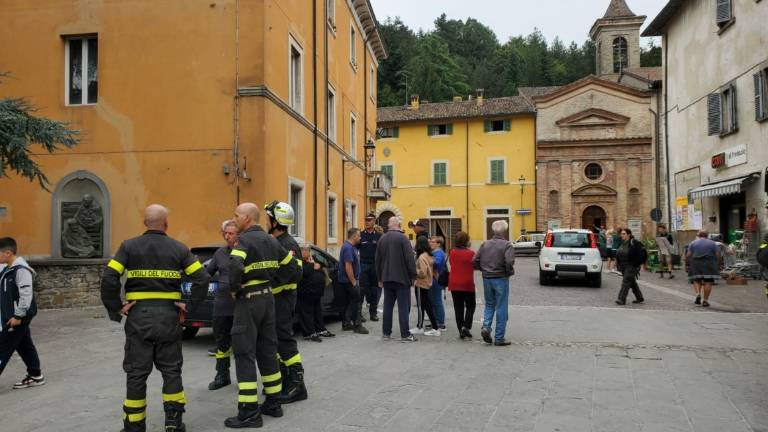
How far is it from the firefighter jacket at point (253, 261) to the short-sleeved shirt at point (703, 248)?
419 inches

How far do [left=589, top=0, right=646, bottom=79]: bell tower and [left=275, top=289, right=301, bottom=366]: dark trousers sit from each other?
5799 centimetres

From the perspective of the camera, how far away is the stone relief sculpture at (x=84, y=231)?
14.0 metres

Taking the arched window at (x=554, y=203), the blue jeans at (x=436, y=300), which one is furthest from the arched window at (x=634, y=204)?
the blue jeans at (x=436, y=300)

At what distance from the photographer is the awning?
19766 mm

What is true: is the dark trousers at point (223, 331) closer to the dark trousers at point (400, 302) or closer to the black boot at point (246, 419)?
the black boot at point (246, 419)

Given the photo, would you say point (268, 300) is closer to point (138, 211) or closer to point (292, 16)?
point (138, 211)

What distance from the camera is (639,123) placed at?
42219 millimetres

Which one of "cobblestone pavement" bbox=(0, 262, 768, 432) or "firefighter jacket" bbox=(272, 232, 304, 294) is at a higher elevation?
"firefighter jacket" bbox=(272, 232, 304, 294)

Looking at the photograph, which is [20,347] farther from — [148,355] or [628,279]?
[628,279]

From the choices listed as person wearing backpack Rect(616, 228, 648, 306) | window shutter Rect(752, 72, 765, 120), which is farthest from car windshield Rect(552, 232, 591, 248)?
window shutter Rect(752, 72, 765, 120)

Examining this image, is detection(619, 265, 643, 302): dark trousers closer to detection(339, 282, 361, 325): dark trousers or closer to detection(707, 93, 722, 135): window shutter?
detection(339, 282, 361, 325): dark trousers

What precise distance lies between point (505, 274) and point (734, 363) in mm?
2916

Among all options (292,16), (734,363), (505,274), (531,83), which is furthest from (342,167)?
(531,83)

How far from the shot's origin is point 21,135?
989 cm
